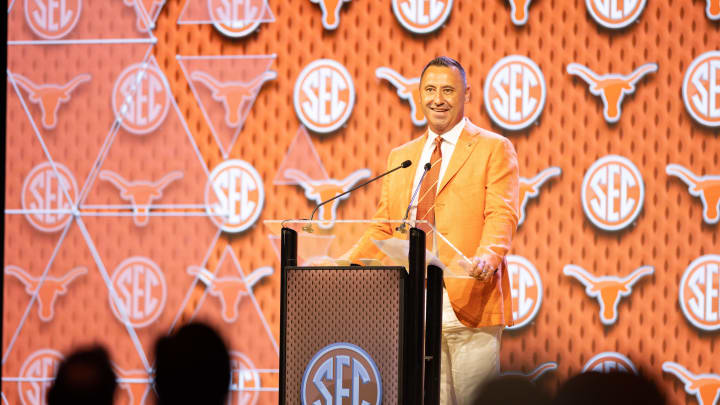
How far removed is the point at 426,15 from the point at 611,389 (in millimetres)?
1925

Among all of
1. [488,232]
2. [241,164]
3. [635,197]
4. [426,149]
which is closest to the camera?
[488,232]

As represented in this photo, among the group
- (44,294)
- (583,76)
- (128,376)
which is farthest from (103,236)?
(583,76)

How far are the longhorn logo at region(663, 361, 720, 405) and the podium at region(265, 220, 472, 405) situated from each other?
206 centimetres

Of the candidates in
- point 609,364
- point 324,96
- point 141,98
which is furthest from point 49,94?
point 609,364

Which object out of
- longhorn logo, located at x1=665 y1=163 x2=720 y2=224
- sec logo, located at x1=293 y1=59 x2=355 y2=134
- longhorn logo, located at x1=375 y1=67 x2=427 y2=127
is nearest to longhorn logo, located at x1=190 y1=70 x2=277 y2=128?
sec logo, located at x1=293 y1=59 x2=355 y2=134

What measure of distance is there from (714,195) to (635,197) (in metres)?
0.34

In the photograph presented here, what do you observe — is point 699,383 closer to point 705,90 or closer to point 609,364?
point 609,364

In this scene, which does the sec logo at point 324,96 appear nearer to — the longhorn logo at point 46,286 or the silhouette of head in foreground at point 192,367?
the silhouette of head in foreground at point 192,367

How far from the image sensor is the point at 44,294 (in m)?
4.23

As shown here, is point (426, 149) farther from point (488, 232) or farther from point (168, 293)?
point (168, 293)

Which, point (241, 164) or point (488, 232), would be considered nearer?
point (488, 232)

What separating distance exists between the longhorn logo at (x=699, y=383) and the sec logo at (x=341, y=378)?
2221mm

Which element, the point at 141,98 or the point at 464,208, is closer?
the point at 464,208

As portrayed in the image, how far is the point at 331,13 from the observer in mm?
4027
